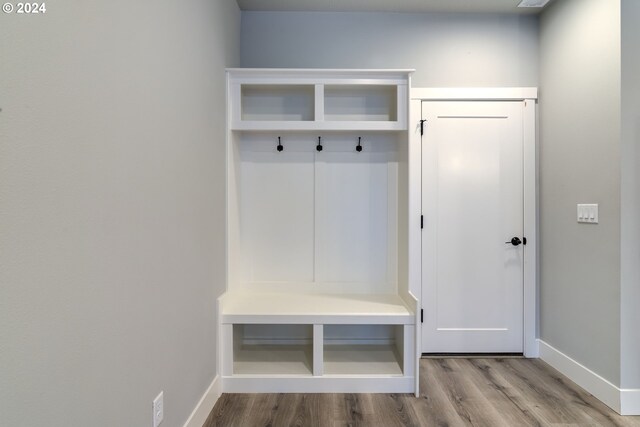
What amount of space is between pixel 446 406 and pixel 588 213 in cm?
157

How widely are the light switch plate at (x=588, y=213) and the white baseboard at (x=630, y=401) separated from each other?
1.03m

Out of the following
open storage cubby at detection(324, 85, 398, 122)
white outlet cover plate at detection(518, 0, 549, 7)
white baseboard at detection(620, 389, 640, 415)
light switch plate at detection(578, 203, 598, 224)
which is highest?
white outlet cover plate at detection(518, 0, 549, 7)

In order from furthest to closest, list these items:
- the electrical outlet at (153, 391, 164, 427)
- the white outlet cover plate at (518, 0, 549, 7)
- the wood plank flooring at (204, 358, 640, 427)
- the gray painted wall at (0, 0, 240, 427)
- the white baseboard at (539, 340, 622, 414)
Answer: the white outlet cover plate at (518, 0, 549, 7) → the white baseboard at (539, 340, 622, 414) → the wood plank flooring at (204, 358, 640, 427) → the electrical outlet at (153, 391, 164, 427) → the gray painted wall at (0, 0, 240, 427)

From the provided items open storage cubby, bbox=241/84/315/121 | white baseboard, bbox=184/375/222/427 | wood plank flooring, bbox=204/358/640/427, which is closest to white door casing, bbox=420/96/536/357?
wood plank flooring, bbox=204/358/640/427

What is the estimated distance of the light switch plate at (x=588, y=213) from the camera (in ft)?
7.24

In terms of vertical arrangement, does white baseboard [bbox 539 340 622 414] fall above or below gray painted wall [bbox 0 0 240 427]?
below

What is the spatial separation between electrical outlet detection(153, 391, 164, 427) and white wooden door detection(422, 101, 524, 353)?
2059 mm

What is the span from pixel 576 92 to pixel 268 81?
2.20 m

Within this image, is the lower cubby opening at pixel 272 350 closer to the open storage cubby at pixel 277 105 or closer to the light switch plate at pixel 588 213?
the open storage cubby at pixel 277 105

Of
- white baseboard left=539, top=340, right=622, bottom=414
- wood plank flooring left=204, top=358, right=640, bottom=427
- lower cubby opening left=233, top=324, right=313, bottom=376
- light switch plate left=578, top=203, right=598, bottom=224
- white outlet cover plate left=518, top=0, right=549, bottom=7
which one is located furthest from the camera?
white outlet cover plate left=518, top=0, right=549, bottom=7

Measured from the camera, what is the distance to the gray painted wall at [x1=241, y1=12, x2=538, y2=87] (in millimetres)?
2793

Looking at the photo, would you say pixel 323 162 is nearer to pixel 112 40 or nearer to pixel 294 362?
pixel 294 362

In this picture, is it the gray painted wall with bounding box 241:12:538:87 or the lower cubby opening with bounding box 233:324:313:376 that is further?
the gray painted wall with bounding box 241:12:538:87

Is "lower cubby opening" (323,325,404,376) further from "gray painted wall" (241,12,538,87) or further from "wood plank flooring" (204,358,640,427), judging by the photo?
"gray painted wall" (241,12,538,87)
